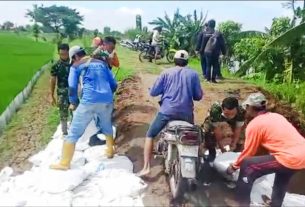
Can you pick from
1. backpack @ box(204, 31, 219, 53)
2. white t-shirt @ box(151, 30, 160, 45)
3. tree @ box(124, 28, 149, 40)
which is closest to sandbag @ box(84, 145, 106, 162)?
backpack @ box(204, 31, 219, 53)

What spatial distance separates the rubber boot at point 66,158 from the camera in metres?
5.15

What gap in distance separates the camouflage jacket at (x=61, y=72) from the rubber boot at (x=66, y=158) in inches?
65.5

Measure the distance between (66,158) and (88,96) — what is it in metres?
0.75

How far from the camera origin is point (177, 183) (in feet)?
15.0

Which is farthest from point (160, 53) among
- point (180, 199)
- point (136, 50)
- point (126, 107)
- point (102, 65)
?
point (180, 199)

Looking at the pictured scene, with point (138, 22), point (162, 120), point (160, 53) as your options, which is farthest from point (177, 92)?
point (138, 22)

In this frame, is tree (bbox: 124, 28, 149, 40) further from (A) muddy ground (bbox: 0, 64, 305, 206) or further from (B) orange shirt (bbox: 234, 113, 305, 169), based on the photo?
(B) orange shirt (bbox: 234, 113, 305, 169)

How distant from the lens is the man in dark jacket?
1048 cm

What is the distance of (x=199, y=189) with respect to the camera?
490 cm

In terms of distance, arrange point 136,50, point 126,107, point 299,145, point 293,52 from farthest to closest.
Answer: point 136,50
point 293,52
point 126,107
point 299,145

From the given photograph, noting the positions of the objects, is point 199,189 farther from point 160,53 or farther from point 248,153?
point 160,53

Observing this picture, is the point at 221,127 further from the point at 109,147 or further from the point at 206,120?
the point at 109,147

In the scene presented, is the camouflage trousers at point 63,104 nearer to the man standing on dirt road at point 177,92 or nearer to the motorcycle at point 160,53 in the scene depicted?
the man standing on dirt road at point 177,92

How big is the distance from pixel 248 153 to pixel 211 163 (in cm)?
115
